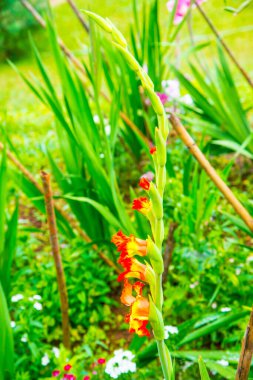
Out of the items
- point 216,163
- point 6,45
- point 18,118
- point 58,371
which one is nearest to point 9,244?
point 58,371

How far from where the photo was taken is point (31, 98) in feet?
16.0

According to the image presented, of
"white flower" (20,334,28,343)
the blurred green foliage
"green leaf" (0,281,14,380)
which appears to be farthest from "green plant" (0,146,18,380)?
the blurred green foliage

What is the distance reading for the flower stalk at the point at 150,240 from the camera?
740 mm

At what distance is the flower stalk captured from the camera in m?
0.74

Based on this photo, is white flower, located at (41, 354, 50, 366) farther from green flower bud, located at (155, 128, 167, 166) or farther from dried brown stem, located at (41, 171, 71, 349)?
green flower bud, located at (155, 128, 167, 166)

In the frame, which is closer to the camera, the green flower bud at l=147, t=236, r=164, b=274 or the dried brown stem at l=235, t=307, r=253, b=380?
the green flower bud at l=147, t=236, r=164, b=274

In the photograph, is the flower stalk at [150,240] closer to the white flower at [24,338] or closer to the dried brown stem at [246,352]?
the dried brown stem at [246,352]

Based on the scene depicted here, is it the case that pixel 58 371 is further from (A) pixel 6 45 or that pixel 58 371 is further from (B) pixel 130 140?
(A) pixel 6 45

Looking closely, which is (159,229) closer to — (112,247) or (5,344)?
(5,344)

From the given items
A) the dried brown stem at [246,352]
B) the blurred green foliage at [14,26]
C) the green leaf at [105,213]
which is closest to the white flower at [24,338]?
the green leaf at [105,213]

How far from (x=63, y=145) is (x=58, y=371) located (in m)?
0.93

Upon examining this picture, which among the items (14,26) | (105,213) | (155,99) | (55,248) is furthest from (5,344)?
(14,26)

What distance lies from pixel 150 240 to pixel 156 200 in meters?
0.05

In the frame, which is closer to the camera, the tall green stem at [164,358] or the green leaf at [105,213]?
the tall green stem at [164,358]
